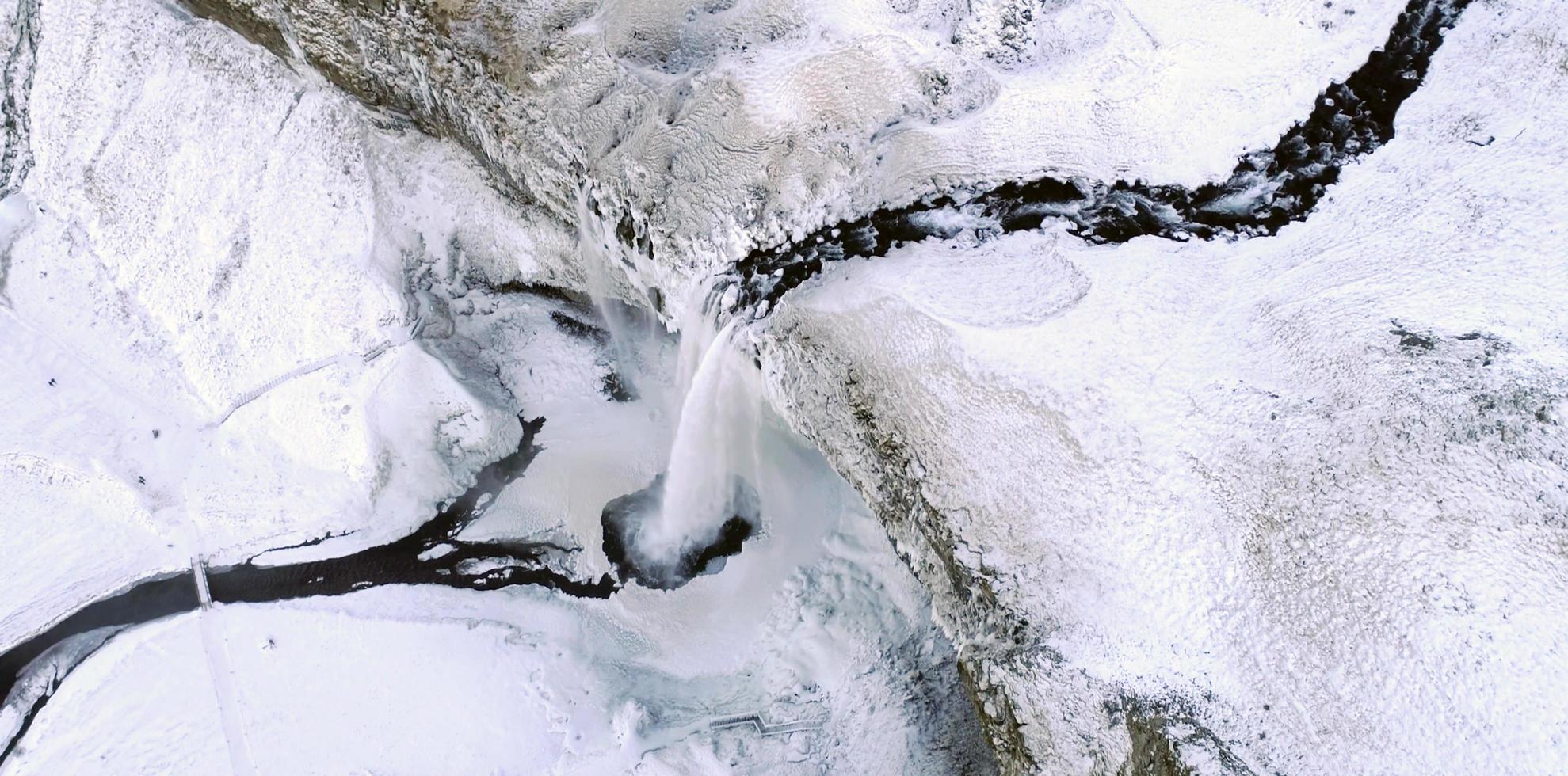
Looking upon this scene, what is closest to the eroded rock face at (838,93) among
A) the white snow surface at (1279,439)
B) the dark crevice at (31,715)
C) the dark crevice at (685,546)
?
the white snow surface at (1279,439)

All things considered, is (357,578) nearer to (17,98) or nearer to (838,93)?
(838,93)

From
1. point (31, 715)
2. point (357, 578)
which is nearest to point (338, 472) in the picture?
point (357, 578)

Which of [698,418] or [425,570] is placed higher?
[698,418]

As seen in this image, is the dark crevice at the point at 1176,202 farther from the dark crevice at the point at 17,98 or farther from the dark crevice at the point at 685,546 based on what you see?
the dark crevice at the point at 17,98

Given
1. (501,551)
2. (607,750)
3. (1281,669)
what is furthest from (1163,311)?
(501,551)

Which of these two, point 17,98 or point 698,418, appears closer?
point 698,418

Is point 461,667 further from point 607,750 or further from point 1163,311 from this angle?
point 1163,311

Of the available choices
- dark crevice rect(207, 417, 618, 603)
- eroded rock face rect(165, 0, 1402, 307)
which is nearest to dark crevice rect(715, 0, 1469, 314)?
eroded rock face rect(165, 0, 1402, 307)
